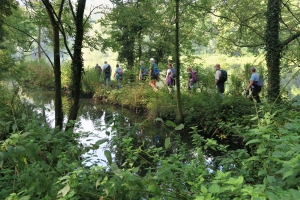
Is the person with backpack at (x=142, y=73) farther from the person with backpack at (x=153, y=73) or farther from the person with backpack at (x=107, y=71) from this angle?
the person with backpack at (x=107, y=71)

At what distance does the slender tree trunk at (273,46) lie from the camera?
7.19 meters

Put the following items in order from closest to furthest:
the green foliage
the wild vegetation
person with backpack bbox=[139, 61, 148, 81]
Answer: the wild vegetation
person with backpack bbox=[139, 61, 148, 81]
the green foliage

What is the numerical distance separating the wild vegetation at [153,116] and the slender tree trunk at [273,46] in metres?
0.03

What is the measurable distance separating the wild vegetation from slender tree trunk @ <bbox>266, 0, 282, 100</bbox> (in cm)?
3

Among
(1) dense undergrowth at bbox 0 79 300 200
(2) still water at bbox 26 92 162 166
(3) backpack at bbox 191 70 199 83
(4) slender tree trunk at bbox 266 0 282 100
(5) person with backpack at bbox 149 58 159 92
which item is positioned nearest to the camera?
(1) dense undergrowth at bbox 0 79 300 200

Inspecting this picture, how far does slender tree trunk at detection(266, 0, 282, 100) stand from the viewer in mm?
7188

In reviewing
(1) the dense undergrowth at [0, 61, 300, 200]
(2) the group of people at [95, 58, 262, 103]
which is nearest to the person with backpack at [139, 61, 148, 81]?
(2) the group of people at [95, 58, 262, 103]

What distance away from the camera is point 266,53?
7570 mm

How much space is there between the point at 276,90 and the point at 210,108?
198 centimetres

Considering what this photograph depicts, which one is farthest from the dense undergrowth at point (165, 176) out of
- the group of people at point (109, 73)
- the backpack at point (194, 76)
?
the group of people at point (109, 73)

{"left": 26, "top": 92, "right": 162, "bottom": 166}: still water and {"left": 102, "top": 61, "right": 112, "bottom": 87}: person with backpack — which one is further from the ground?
{"left": 102, "top": 61, "right": 112, "bottom": 87}: person with backpack

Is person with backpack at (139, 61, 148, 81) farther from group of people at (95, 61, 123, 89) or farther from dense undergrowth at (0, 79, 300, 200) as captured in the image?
dense undergrowth at (0, 79, 300, 200)

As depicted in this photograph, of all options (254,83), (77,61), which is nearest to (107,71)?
(254,83)

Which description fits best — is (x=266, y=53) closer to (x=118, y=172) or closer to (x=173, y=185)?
(x=173, y=185)
